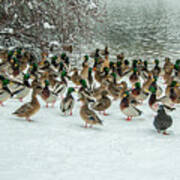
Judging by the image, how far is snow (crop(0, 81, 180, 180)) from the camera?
526 centimetres

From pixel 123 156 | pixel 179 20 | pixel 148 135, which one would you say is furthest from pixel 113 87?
pixel 179 20

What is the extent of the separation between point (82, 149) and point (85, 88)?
15.4ft

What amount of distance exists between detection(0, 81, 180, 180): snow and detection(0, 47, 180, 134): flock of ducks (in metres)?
0.36

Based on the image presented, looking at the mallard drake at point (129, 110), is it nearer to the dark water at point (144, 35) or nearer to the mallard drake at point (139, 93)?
the mallard drake at point (139, 93)

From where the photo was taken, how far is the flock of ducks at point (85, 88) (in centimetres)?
908

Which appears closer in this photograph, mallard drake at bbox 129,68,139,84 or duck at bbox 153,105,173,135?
duck at bbox 153,105,173,135

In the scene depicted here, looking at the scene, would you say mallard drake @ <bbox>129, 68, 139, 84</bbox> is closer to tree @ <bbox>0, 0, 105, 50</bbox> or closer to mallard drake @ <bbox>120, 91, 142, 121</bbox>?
tree @ <bbox>0, 0, 105, 50</bbox>

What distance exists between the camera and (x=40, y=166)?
5406mm

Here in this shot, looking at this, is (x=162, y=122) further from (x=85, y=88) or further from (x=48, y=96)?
(x=85, y=88)

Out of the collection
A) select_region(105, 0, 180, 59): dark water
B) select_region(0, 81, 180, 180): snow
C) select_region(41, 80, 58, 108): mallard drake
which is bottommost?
select_region(0, 81, 180, 180): snow

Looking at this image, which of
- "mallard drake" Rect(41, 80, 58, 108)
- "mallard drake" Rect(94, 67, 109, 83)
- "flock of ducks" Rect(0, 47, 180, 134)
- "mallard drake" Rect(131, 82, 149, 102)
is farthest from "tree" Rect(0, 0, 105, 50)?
"mallard drake" Rect(41, 80, 58, 108)

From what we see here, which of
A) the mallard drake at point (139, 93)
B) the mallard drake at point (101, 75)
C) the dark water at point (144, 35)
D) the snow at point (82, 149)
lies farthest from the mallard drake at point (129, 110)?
the dark water at point (144, 35)

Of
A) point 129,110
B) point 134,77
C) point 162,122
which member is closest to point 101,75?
point 134,77

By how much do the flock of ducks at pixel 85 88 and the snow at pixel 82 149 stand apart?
1.18 ft
